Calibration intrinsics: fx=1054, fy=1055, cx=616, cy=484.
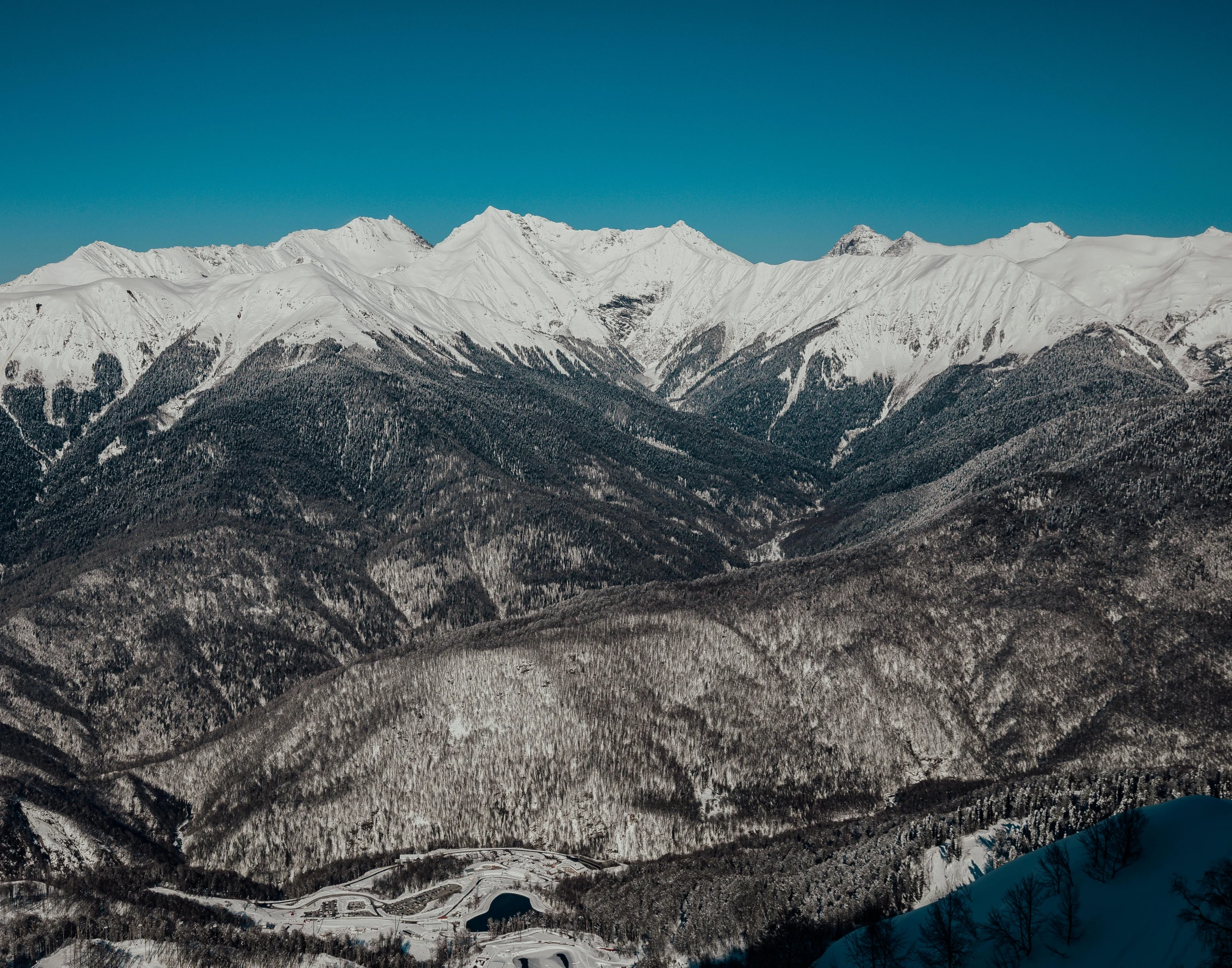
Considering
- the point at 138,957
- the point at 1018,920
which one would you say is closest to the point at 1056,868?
the point at 1018,920

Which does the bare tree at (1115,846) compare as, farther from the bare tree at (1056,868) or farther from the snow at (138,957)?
the snow at (138,957)

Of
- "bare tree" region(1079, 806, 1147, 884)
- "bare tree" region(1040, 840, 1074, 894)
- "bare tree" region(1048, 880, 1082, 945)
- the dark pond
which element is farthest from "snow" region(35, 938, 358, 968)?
"bare tree" region(1079, 806, 1147, 884)

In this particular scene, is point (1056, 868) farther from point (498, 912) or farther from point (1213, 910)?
point (498, 912)

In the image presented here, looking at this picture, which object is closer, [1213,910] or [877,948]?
[1213,910]

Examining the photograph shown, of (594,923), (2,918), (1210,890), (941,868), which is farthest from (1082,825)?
(2,918)

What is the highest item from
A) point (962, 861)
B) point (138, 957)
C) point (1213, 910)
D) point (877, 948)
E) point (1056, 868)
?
point (138, 957)

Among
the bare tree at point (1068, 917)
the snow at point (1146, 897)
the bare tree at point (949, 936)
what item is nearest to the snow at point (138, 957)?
the snow at point (1146, 897)

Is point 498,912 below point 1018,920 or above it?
above
